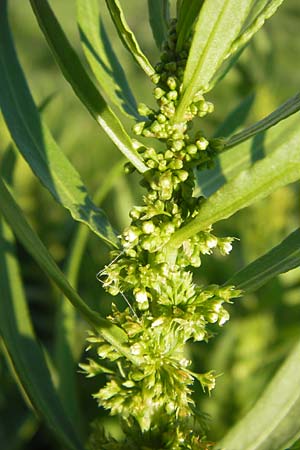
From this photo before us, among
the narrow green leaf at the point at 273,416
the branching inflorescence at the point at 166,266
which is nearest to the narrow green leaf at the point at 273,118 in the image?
the branching inflorescence at the point at 166,266

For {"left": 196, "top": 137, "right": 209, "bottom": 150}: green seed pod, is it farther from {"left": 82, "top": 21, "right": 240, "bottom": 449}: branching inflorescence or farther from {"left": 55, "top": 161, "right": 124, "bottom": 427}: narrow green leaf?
{"left": 55, "top": 161, "right": 124, "bottom": 427}: narrow green leaf

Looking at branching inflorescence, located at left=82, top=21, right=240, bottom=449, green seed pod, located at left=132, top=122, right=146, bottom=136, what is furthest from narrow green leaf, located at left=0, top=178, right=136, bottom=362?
green seed pod, located at left=132, top=122, right=146, bottom=136

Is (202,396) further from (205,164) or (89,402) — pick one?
(205,164)

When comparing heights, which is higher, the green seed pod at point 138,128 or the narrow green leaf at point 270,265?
the green seed pod at point 138,128

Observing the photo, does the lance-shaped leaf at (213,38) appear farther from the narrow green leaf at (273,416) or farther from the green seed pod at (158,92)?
the narrow green leaf at (273,416)

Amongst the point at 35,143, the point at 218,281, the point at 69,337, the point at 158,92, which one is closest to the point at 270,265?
the point at 158,92

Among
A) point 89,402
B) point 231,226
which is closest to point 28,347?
point 89,402

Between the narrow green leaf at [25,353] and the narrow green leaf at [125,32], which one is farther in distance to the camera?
the narrow green leaf at [25,353]
